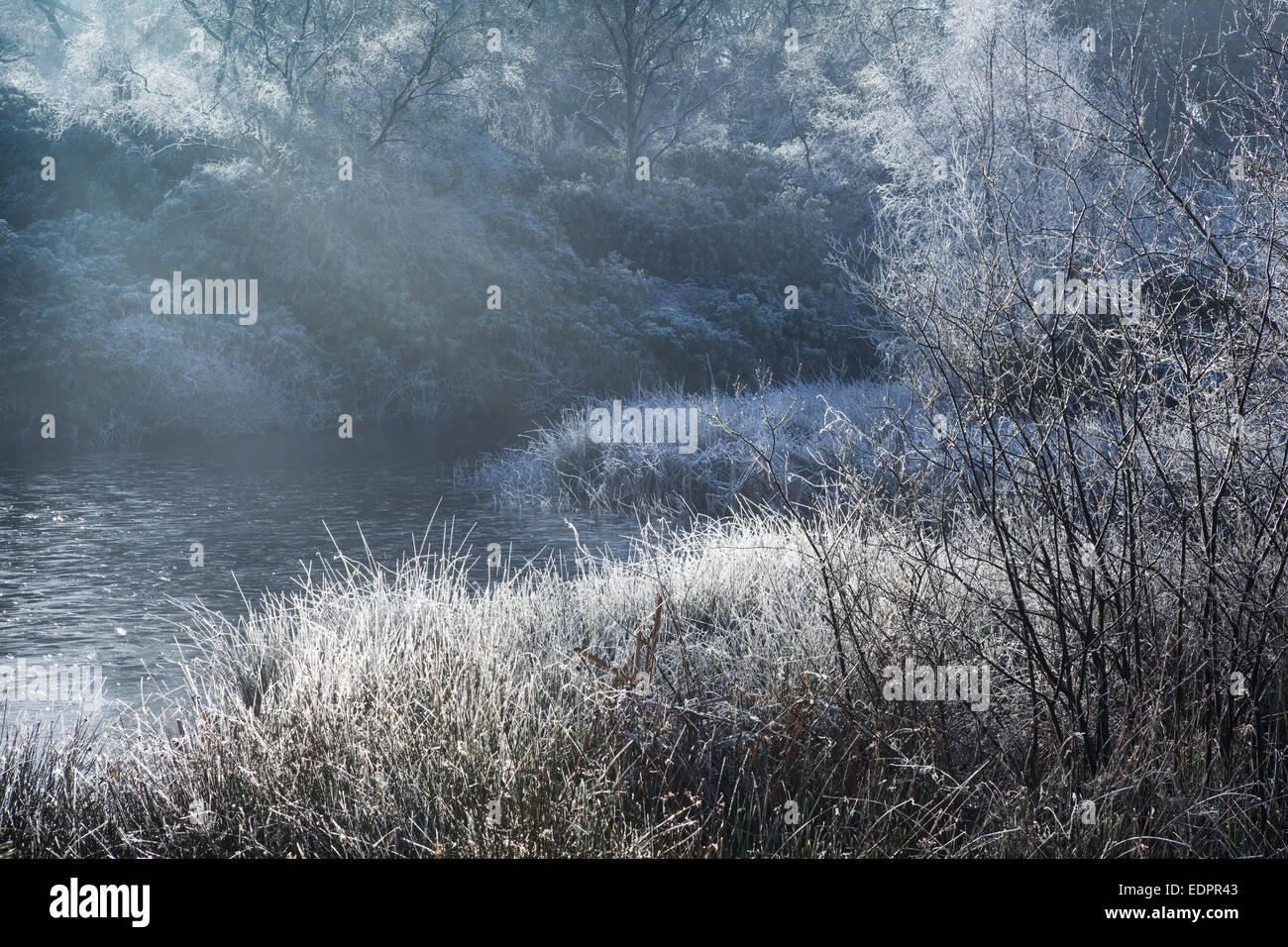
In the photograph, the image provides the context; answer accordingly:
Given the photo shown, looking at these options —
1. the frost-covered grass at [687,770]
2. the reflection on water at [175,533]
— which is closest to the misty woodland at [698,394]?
the frost-covered grass at [687,770]

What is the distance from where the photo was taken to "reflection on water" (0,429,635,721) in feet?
27.1

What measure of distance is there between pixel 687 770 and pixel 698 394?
13.9 metres

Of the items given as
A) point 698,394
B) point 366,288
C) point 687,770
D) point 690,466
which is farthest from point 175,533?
point 366,288

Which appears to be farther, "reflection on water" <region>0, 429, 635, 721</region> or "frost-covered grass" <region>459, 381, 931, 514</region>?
"frost-covered grass" <region>459, 381, 931, 514</region>

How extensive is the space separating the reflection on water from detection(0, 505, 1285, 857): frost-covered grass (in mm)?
2564

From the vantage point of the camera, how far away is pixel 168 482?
1686 centimetres

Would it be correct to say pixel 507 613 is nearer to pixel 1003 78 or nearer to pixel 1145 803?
pixel 1145 803

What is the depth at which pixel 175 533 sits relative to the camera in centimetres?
1291

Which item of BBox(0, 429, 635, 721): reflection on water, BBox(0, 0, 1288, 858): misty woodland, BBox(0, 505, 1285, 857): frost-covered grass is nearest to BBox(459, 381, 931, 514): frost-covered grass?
BBox(0, 0, 1288, 858): misty woodland

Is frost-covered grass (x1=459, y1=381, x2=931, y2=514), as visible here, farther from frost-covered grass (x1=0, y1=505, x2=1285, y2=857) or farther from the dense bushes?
frost-covered grass (x1=0, y1=505, x2=1285, y2=857)

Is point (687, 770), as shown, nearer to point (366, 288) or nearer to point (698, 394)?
point (698, 394)

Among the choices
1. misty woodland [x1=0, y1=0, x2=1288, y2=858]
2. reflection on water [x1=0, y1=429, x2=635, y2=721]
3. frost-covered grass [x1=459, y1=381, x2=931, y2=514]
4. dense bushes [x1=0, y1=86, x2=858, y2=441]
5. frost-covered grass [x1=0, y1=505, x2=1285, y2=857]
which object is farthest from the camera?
dense bushes [x1=0, y1=86, x2=858, y2=441]

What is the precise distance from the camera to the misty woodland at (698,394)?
3.88m
